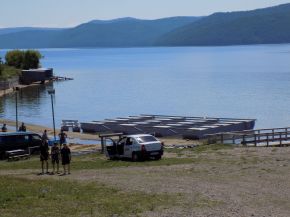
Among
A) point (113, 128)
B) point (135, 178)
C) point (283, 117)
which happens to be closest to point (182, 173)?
point (135, 178)

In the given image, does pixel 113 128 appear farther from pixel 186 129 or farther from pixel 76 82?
pixel 76 82

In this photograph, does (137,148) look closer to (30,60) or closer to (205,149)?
(205,149)

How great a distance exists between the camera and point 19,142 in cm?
3331

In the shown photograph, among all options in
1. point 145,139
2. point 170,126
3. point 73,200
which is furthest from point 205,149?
point 170,126

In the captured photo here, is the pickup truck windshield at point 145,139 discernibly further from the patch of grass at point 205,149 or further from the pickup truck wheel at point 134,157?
the patch of grass at point 205,149

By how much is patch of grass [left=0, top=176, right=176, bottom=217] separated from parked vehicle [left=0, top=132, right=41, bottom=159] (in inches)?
542

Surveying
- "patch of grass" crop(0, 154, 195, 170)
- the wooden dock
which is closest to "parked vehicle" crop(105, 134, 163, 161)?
"patch of grass" crop(0, 154, 195, 170)

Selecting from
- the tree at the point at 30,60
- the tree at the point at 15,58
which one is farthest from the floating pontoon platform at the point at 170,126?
the tree at the point at 15,58

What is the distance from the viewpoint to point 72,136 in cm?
5075

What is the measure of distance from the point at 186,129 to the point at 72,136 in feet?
31.0

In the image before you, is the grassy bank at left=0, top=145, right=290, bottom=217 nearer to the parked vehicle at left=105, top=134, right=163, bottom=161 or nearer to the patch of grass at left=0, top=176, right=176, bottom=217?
the patch of grass at left=0, top=176, right=176, bottom=217

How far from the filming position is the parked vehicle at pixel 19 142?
106ft

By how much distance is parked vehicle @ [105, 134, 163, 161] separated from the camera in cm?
2767

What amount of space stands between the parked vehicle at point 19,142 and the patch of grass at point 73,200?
45.1 feet
